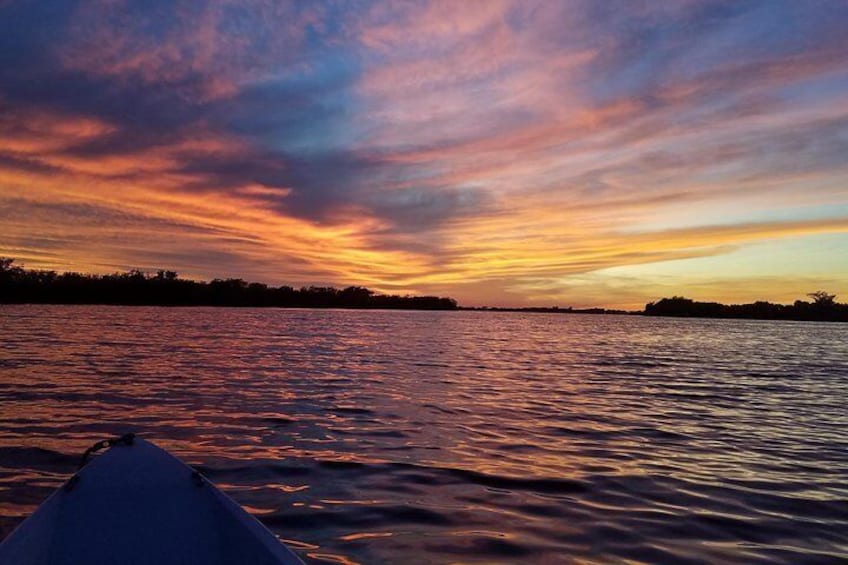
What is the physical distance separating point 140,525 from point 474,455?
614 centimetres

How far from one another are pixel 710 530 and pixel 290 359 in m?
22.3

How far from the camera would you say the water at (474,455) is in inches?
239

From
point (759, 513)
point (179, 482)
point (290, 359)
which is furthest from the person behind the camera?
point (290, 359)

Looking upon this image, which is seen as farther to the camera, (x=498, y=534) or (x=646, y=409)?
(x=646, y=409)

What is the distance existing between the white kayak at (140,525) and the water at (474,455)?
129 centimetres

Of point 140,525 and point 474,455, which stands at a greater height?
point 140,525

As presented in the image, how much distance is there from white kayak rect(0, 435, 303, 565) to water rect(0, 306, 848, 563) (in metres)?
1.29

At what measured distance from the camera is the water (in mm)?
6059

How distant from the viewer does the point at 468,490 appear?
300 inches

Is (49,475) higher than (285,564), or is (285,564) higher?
(285,564)

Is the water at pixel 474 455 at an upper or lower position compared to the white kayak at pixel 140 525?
lower

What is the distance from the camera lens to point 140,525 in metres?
4.48

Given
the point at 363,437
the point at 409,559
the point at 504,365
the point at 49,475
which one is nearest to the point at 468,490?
the point at 409,559

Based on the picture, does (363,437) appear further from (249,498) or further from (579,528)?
(579,528)
